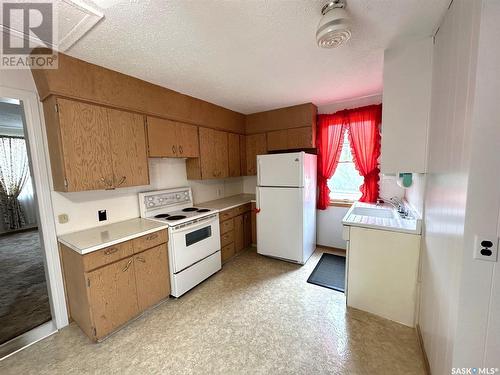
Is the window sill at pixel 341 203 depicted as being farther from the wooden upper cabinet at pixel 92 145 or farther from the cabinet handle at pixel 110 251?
the cabinet handle at pixel 110 251

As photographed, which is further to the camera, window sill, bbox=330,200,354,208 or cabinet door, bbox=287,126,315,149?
window sill, bbox=330,200,354,208

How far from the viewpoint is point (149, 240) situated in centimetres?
210

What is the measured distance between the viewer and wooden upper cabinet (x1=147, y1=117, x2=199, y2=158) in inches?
95.9

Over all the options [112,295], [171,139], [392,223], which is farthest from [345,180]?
[112,295]

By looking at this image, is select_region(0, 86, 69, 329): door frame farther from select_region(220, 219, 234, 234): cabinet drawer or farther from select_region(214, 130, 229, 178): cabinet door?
select_region(214, 130, 229, 178): cabinet door

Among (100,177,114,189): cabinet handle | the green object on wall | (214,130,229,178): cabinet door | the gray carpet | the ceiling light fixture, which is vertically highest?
the ceiling light fixture

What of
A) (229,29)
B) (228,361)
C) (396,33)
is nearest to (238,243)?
(228,361)

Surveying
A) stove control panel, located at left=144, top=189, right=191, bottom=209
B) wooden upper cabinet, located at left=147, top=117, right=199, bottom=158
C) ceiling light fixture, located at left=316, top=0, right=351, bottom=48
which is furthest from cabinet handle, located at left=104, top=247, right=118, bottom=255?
ceiling light fixture, located at left=316, top=0, right=351, bottom=48

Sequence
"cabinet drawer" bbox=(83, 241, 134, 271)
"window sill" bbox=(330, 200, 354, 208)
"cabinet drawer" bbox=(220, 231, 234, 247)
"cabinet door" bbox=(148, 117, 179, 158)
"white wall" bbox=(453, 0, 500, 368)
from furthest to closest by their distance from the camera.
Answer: "window sill" bbox=(330, 200, 354, 208)
"cabinet drawer" bbox=(220, 231, 234, 247)
"cabinet door" bbox=(148, 117, 179, 158)
"cabinet drawer" bbox=(83, 241, 134, 271)
"white wall" bbox=(453, 0, 500, 368)

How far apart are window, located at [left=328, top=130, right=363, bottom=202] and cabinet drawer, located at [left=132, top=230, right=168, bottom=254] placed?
2760mm

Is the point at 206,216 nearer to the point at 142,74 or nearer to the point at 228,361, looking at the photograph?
the point at 228,361

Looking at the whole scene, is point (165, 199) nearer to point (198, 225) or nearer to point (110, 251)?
point (198, 225)

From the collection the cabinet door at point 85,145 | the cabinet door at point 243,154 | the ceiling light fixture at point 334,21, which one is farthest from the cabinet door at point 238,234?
the ceiling light fixture at point 334,21

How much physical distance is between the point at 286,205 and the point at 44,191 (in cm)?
270
